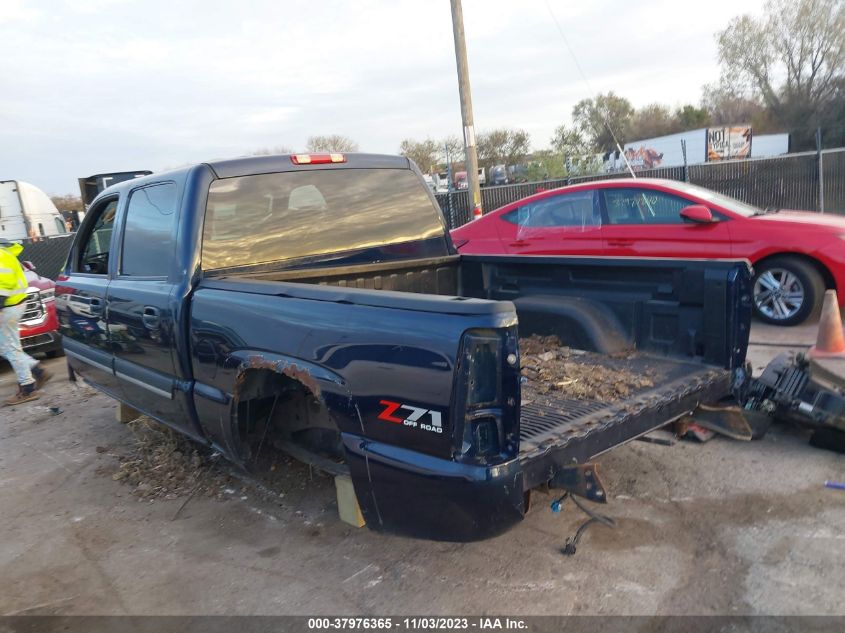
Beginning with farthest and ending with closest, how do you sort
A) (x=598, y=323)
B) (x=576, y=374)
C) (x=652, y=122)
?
(x=652, y=122), (x=598, y=323), (x=576, y=374)

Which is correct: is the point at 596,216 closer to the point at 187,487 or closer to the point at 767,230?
the point at 767,230

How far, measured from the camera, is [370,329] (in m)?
2.48

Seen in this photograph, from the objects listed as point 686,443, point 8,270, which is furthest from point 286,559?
point 8,270

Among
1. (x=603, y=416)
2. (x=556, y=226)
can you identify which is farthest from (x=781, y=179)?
(x=603, y=416)

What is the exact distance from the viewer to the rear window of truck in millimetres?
3758

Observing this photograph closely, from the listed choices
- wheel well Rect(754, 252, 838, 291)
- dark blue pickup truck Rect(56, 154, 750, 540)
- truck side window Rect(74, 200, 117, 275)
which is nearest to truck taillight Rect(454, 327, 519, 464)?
dark blue pickup truck Rect(56, 154, 750, 540)

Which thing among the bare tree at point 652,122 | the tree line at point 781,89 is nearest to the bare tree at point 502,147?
the tree line at point 781,89

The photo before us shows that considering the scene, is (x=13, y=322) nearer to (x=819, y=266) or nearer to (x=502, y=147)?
(x=819, y=266)

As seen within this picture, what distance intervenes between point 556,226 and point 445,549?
200 inches

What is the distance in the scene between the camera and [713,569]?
2869mm

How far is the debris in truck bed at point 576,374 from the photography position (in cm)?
329

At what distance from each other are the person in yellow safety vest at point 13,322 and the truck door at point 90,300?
1.69 metres

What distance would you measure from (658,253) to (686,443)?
3180 millimetres

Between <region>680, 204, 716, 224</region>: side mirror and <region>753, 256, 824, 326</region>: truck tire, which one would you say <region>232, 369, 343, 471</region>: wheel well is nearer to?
<region>680, 204, 716, 224</region>: side mirror
